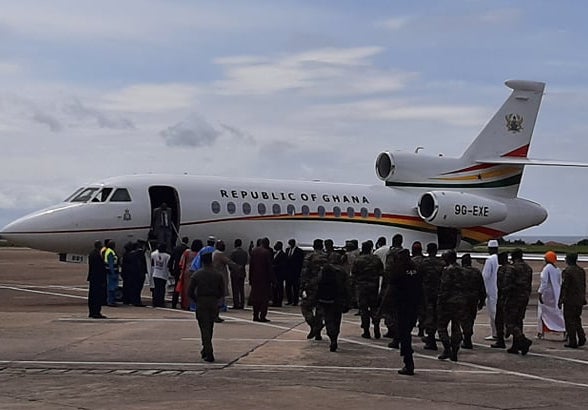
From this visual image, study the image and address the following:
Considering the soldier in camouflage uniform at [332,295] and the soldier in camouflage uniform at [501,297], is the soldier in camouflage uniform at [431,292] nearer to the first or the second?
the soldier in camouflage uniform at [501,297]

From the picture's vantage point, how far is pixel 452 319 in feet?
47.2

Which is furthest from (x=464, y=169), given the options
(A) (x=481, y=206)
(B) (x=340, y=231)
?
(B) (x=340, y=231)

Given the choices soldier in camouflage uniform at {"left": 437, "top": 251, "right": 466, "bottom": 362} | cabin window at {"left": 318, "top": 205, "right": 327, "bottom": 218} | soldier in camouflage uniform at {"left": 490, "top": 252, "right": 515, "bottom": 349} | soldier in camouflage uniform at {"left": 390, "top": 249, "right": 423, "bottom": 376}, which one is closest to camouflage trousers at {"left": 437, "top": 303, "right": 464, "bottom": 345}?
soldier in camouflage uniform at {"left": 437, "top": 251, "right": 466, "bottom": 362}

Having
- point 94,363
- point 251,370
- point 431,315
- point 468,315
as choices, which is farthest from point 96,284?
point 468,315

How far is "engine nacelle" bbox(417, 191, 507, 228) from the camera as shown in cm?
3088

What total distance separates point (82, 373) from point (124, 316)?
832 centimetres

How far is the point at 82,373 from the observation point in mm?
12469

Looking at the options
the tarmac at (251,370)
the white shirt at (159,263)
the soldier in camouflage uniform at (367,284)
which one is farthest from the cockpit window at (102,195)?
the soldier in camouflage uniform at (367,284)

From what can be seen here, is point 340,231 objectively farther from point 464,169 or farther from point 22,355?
point 22,355

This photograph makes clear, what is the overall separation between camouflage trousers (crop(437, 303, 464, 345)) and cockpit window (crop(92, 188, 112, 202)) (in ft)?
45.0

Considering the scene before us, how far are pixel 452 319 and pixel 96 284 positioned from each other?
880 centimetres

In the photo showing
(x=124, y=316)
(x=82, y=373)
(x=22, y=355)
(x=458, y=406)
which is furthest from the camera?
(x=124, y=316)

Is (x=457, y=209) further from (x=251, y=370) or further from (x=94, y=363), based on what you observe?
(x=94, y=363)

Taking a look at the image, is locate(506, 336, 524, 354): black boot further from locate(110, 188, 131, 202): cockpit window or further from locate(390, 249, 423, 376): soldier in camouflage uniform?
locate(110, 188, 131, 202): cockpit window
